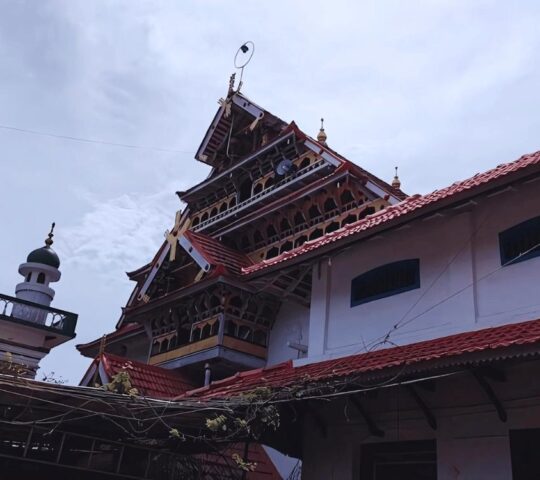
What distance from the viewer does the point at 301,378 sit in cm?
910

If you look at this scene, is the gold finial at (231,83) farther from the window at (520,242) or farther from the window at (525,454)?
the window at (525,454)

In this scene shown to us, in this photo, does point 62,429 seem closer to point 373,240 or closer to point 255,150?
point 373,240

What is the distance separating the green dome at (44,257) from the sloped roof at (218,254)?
846 centimetres

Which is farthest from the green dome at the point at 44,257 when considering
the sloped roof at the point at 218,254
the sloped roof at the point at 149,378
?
the sloped roof at the point at 149,378

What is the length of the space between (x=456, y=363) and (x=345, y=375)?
1.58 meters

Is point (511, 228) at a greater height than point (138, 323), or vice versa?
point (138, 323)

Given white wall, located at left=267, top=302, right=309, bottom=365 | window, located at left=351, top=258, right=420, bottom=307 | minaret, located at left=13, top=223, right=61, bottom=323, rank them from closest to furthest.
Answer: window, located at left=351, top=258, right=420, bottom=307 → white wall, located at left=267, top=302, right=309, bottom=365 → minaret, located at left=13, top=223, right=61, bottom=323

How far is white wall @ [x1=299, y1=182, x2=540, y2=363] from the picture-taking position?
931cm

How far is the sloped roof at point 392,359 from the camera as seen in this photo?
7.40 meters

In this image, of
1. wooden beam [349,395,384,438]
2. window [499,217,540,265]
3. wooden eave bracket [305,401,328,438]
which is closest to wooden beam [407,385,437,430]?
wooden beam [349,395,384,438]

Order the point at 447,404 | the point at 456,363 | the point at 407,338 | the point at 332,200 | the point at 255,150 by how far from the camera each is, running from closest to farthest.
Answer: the point at 456,363 < the point at 447,404 < the point at 407,338 < the point at 332,200 < the point at 255,150

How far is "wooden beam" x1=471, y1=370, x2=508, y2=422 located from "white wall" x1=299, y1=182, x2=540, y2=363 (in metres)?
1.25

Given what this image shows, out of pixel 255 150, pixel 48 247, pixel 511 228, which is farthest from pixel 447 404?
pixel 48 247

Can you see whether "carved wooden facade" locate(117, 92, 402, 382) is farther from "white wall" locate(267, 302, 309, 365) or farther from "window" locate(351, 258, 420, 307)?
"window" locate(351, 258, 420, 307)
